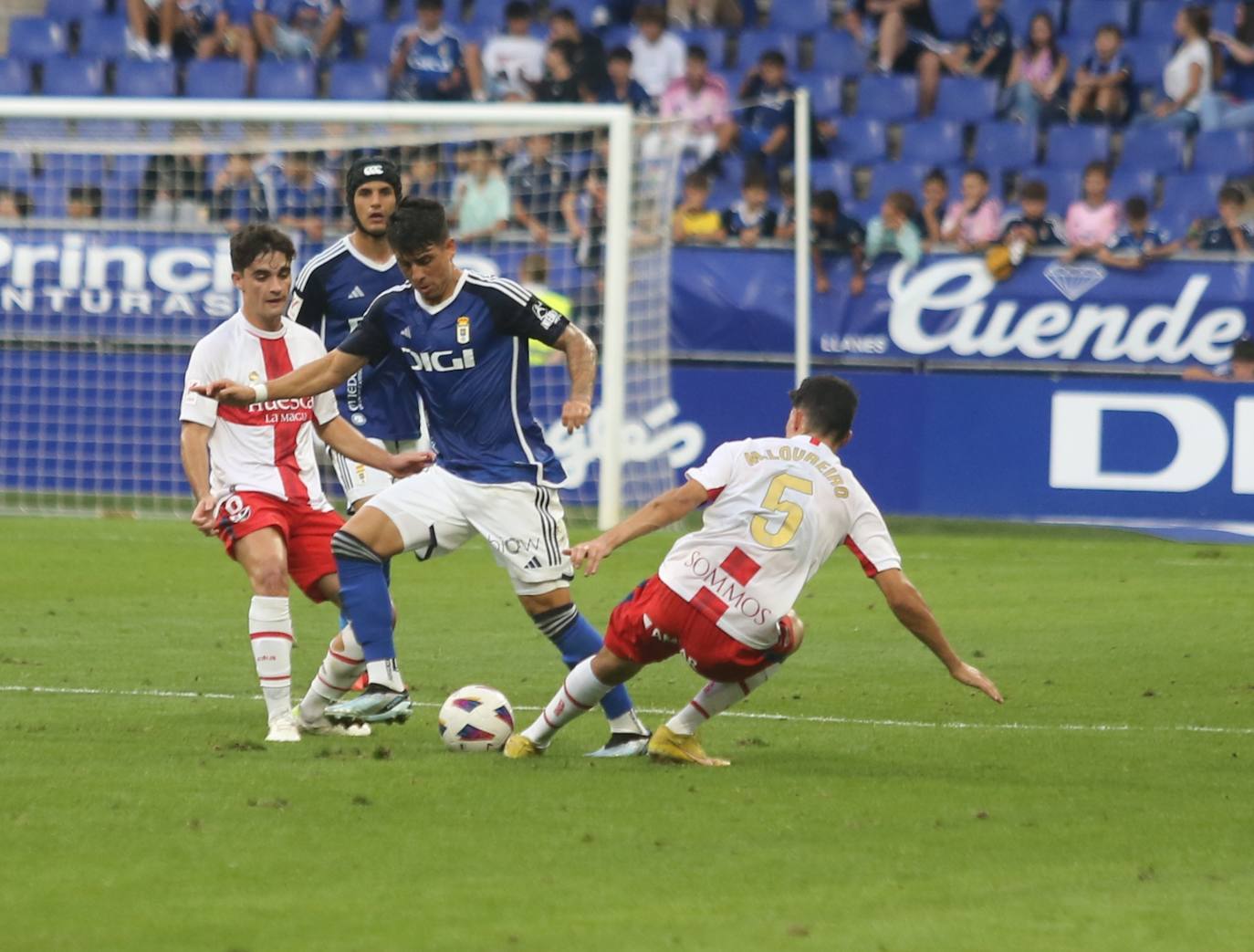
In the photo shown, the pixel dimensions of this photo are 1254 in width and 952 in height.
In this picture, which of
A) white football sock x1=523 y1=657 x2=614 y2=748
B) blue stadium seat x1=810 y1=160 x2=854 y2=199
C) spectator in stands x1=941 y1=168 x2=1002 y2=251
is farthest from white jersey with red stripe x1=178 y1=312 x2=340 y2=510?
blue stadium seat x1=810 y1=160 x2=854 y2=199

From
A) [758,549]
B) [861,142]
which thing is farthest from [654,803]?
[861,142]

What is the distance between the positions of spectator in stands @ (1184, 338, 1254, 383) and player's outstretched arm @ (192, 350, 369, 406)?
30.6 ft

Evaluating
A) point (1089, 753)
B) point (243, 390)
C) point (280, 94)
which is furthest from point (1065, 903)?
point (280, 94)

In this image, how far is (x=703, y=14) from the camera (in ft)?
71.6

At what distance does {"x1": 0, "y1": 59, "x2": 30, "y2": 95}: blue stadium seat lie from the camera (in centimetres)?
2175

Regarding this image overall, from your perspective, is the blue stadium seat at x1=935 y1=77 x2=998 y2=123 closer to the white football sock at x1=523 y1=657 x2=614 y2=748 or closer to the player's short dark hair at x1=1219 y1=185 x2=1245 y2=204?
the player's short dark hair at x1=1219 y1=185 x2=1245 y2=204

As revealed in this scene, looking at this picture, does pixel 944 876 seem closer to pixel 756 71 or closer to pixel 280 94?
pixel 756 71

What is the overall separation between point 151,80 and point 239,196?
15.4ft

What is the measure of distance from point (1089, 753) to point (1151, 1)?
16.0 m

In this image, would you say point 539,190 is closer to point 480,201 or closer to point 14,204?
point 480,201

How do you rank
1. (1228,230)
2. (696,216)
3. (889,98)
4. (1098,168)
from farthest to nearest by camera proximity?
(889,98)
(1098,168)
(696,216)
(1228,230)

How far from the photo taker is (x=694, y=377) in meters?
16.5

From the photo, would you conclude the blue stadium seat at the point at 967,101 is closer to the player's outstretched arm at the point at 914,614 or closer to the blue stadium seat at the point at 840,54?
the blue stadium seat at the point at 840,54

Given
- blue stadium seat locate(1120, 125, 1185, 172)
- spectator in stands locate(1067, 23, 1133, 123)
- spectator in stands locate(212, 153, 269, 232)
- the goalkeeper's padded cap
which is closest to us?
the goalkeeper's padded cap
